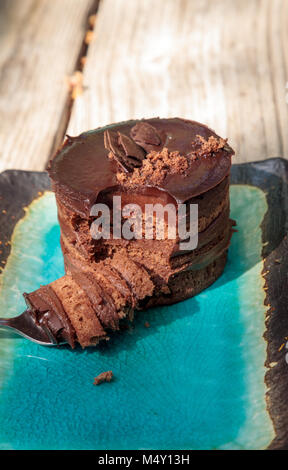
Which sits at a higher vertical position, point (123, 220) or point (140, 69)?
point (140, 69)

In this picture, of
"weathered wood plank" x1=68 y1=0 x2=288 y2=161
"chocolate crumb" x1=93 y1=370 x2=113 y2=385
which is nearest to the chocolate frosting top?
"chocolate crumb" x1=93 y1=370 x2=113 y2=385

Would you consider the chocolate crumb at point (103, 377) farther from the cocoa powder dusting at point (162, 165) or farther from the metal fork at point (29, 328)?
the cocoa powder dusting at point (162, 165)

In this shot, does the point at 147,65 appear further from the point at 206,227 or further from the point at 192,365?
the point at 192,365

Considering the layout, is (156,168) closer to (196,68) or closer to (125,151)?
(125,151)

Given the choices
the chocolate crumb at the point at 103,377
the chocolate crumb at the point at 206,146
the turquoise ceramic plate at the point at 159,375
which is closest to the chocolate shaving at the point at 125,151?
the chocolate crumb at the point at 206,146

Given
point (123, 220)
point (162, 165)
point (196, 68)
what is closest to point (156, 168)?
point (162, 165)

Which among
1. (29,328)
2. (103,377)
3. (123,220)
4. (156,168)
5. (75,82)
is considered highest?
(75,82)
